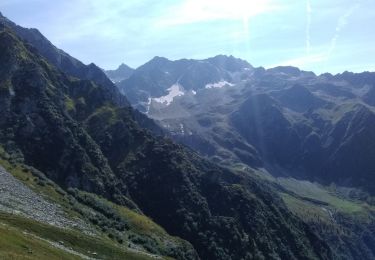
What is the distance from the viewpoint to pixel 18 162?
171 metres

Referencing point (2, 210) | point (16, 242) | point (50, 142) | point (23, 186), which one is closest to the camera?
point (16, 242)

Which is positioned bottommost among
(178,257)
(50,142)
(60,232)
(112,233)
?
(178,257)

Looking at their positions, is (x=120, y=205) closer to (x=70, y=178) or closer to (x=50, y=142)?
(x=70, y=178)

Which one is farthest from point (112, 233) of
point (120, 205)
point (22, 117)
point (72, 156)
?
point (22, 117)

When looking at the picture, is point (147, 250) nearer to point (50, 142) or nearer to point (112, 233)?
point (112, 233)

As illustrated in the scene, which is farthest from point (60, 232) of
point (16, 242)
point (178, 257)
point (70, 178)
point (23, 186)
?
point (70, 178)

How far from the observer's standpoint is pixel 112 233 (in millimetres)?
150125

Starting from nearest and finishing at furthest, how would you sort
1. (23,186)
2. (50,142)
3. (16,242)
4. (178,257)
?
1. (16,242)
2. (23,186)
3. (178,257)
4. (50,142)

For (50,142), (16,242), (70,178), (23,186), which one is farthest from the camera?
(50,142)

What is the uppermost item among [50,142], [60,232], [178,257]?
[50,142]

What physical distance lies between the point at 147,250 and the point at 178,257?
1558cm

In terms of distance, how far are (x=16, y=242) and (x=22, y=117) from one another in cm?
12598

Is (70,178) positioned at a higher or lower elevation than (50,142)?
lower

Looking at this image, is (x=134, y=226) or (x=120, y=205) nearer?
(x=134, y=226)
